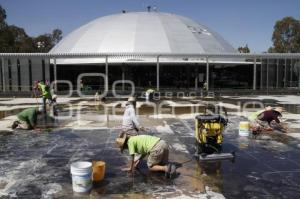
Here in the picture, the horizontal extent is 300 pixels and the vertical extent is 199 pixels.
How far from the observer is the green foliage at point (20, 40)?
6662cm

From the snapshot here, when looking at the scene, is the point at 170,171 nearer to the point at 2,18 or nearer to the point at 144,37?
the point at 144,37

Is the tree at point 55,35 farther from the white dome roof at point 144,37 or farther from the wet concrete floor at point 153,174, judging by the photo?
the wet concrete floor at point 153,174

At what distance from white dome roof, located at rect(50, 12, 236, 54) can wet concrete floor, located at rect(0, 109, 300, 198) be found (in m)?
29.2

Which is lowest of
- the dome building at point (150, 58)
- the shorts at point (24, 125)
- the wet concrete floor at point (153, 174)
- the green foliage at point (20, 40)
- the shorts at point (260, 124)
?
the wet concrete floor at point (153, 174)

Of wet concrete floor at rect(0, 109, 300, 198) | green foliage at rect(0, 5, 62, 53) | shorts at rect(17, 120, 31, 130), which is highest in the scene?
green foliage at rect(0, 5, 62, 53)

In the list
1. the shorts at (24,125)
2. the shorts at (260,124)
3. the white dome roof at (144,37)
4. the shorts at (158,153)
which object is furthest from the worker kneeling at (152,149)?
the white dome roof at (144,37)

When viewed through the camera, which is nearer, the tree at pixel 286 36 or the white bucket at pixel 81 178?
the white bucket at pixel 81 178

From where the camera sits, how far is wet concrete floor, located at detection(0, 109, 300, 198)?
273 inches

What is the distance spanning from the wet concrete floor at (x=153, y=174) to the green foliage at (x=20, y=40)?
59.7 m

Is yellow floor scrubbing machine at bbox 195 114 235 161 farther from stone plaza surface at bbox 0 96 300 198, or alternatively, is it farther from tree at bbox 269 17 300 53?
tree at bbox 269 17 300 53

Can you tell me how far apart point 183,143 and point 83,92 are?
2362cm

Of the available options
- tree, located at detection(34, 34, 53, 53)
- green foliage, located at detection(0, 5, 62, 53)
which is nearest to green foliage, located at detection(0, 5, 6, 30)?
green foliage, located at detection(0, 5, 62, 53)

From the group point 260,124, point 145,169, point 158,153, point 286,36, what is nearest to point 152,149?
point 158,153

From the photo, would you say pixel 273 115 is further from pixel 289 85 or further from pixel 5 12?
pixel 5 12
